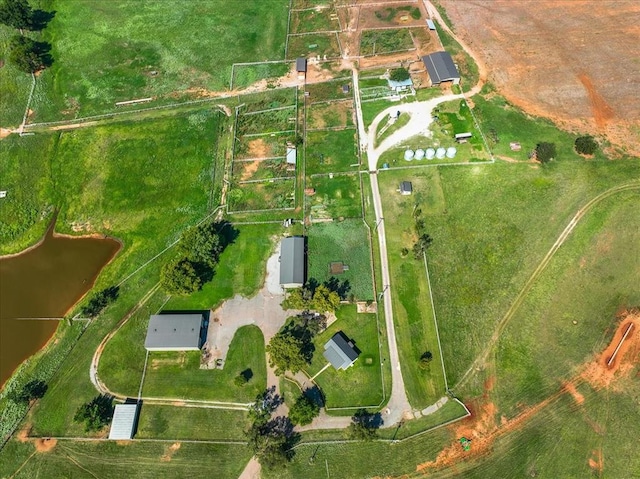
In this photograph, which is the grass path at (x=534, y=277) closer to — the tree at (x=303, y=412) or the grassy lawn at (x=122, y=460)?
the tree at (x=303, y=412)

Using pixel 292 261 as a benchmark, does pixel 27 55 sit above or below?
above

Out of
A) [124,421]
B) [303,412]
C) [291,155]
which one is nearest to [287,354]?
[303,412]

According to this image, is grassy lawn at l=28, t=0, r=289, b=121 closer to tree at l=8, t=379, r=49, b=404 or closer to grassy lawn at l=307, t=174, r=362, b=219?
grassy lawn at l=307, t=174, r=362, b=219

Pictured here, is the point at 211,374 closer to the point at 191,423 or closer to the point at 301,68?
the point at 191,423

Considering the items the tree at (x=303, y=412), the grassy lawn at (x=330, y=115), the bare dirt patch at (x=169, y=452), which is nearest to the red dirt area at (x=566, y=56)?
the grassy lawn at (x=330, y=115)

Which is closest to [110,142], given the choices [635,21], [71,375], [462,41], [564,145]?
[71,375]

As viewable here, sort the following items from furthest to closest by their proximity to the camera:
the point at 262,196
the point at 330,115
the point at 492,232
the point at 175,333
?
1. the point at 330,115
2. the point at 262,196
3. the point at 492,232
4. the point at 175,333
